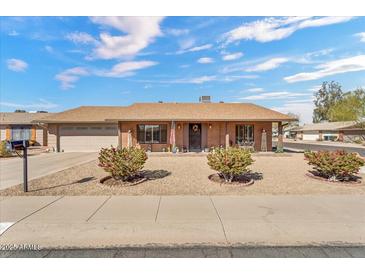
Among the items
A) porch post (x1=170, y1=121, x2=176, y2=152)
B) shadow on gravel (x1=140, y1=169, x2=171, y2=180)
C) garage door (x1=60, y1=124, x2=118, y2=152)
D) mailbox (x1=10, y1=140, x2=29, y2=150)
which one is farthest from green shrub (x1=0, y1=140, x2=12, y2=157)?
shadow on gravel (x1=140, y1=169, x2=171, y2=180)

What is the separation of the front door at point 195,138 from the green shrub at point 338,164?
423 inches

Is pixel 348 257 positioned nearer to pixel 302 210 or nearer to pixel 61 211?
pixel 302 210

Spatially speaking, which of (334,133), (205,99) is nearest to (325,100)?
(334,133)

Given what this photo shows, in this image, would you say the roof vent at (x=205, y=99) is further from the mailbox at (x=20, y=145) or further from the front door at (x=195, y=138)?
the mailbox at (x=20, y=145)

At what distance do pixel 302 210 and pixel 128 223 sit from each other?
399 centimetres

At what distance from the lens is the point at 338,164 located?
323 inches

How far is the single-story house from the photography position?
58.7 feet

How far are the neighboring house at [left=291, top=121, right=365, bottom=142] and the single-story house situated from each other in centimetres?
2260

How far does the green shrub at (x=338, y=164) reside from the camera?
8133 millimetres

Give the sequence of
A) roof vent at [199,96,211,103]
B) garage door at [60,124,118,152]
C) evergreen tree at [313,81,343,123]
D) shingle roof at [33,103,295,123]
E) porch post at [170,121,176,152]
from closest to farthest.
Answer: porch post at [170,121,176,152], shingle roof at [33,103,295,123], garage door at [60,124,118,152], roof vent at [199,96,211,103], evergreen tree at [313,81,343,123]

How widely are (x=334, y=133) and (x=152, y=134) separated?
137 ft

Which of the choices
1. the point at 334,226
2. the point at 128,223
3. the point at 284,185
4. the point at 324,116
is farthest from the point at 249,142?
the point at 324,116

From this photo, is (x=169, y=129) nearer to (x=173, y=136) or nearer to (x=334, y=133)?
(x=173, y=136)

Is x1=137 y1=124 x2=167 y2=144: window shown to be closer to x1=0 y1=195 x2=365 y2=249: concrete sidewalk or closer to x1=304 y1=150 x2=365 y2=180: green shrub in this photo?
x1=304 y1=150 x2=365 y2=180: green shrub
